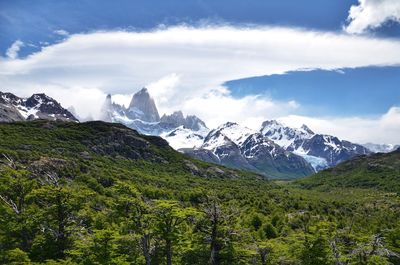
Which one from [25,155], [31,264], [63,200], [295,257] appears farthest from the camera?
[25,155]

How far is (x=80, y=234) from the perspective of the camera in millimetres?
58562

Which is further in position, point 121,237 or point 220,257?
point 220,257

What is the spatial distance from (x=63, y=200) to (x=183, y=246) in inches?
646

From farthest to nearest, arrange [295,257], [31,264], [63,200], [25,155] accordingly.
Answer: [25,155] < [295,257] < [63,200] < [31,264]

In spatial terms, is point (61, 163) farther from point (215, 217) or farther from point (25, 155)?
point (215, 217)

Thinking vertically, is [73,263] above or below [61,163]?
below

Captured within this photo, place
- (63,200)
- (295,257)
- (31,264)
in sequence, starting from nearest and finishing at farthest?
1. (31,264)
2. (63,200)
3. (295,257)

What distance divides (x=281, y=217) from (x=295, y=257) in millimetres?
A: 68217

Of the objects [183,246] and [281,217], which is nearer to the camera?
[183,246]

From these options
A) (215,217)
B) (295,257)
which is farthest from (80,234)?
(295,257)

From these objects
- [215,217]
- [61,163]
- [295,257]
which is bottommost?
[295,257]

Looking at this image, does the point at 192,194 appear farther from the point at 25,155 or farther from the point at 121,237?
the point at 121,237

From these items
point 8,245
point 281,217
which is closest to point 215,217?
point 8,245

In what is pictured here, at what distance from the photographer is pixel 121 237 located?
51312mm
